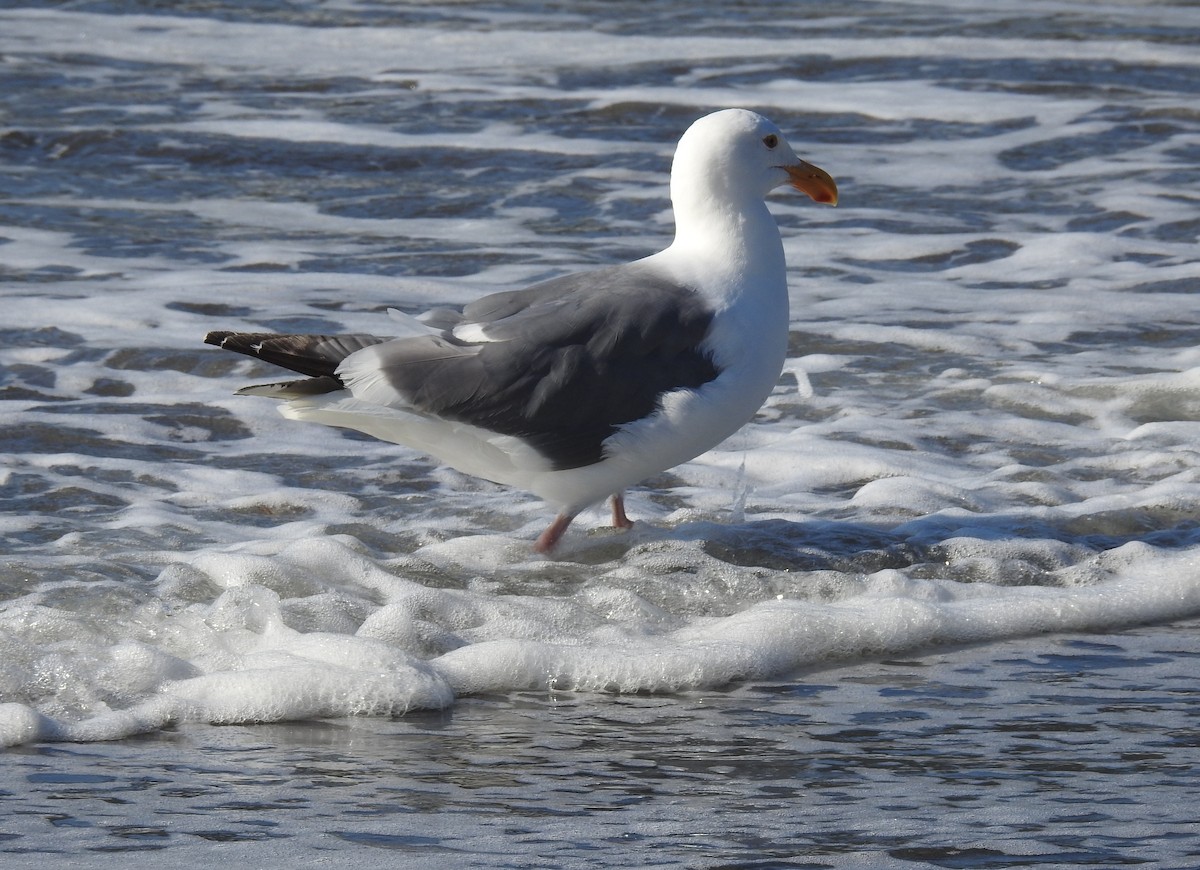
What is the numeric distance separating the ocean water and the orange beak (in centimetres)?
89

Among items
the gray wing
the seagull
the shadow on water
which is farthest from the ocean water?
the gray wing

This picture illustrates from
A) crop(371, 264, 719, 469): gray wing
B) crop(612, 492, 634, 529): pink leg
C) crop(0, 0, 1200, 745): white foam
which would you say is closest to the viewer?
crop(0, 0, 1200, 745): white foam

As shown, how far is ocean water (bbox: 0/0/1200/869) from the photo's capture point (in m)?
3.24

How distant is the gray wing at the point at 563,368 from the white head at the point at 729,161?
1.62 feet

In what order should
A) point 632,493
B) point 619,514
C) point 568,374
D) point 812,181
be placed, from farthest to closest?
1. point 632,493
2. point 812,181
3. point 619,514
4. point 568,374

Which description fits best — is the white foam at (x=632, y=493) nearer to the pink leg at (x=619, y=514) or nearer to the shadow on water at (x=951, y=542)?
the shadow on water at (x=951, y=542)

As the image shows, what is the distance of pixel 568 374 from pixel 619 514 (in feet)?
2.03

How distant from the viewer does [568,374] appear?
15.3ft

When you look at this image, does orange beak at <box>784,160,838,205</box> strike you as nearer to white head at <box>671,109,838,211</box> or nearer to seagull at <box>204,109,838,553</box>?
white head at <box>671,109,838,211</box>

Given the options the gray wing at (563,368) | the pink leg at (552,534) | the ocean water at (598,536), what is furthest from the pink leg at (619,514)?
the gray wing at (563,368)

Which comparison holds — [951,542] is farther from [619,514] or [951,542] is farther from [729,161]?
[729,161]

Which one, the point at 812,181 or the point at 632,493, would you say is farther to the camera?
the point at 632,493

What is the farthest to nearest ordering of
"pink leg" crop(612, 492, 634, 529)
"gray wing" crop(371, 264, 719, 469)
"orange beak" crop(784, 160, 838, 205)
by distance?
"orange beak" crop(784, 160, 838, 205) < "pink leg" crop(612, 492, 634, 529) < "gray wing" crop(371, 264, 719, 469)

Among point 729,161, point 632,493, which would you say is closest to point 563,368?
point 729,161
